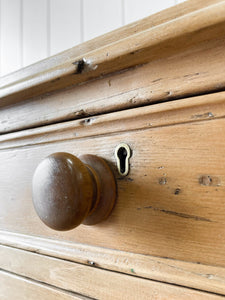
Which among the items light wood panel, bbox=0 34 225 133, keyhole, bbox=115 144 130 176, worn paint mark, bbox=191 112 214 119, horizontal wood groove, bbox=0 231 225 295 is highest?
light wood panel, bbox=0 34 225 133

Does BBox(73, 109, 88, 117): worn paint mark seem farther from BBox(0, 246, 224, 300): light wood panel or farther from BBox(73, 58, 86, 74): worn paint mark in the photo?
BBox(0, 246, 224, 300): light wood panel

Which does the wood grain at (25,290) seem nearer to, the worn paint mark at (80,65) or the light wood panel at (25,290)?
the light wood panel at (25,290)

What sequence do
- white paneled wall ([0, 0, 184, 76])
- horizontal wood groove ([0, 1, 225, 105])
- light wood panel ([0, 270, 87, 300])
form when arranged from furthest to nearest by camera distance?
1. white paneled wall ([0, 0, 184, 76])
2. light wood panel ([0, 270, 87, 300])
3. horizontal wood groove ([0, 1, 225, 105])

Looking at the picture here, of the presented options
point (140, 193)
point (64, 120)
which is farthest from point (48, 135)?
point (140, 193)

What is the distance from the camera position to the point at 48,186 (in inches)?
9.7

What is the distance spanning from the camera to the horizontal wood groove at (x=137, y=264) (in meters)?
0.22

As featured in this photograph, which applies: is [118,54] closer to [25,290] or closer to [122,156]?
[122,156]

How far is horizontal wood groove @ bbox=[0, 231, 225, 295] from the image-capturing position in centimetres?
22

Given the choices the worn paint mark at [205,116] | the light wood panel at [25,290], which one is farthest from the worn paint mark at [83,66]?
the light wood panel at [25,290]

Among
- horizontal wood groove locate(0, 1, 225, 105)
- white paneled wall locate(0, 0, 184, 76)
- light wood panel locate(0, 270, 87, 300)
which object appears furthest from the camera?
white paneled wall locate(0, 0, 184, 76)

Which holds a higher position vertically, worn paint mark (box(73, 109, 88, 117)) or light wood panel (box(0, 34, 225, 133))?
light wood panel (box(0, 34, 225, 133))

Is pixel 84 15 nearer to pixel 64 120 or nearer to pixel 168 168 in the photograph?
pixel 64 120

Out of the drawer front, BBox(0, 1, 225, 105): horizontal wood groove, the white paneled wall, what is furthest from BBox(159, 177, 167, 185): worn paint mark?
the white paneled wall

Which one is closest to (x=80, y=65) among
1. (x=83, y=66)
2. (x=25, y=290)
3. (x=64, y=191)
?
(x=83, y=66)
